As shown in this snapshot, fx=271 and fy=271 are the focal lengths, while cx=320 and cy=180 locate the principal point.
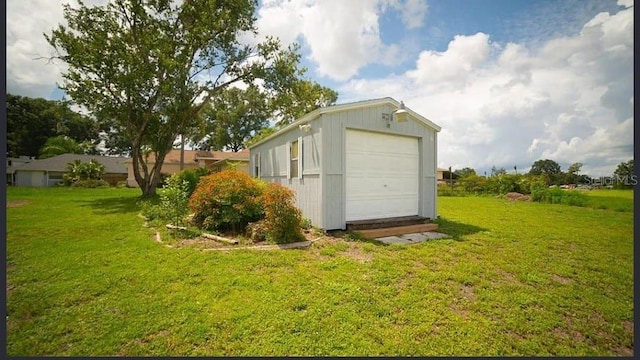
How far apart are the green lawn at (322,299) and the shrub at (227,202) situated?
1.44 meters

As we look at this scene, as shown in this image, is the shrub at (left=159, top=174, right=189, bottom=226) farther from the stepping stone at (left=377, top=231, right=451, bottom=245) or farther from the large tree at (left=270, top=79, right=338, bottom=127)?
the large tree at (left=270, top=79, right=338, bottom=127)

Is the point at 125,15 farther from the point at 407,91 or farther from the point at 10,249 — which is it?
the point at 407,91

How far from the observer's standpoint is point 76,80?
13172 mm

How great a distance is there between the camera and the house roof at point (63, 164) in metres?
25.6

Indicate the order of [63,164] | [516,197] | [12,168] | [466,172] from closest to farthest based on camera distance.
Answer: [516,197]
[63,164]
[12,168]
[466,172]

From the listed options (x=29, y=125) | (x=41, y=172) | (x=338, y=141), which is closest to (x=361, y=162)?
(x=338, y=141)

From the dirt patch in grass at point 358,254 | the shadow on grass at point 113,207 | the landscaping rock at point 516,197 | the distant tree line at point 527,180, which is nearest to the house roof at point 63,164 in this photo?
the shadow on grass at point 113,207

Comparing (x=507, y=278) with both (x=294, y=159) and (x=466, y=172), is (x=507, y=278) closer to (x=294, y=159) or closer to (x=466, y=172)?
(x=294, y=159)

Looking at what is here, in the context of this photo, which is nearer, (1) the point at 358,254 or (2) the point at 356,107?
(1) the point at 358,254

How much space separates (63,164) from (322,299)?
3483 cm

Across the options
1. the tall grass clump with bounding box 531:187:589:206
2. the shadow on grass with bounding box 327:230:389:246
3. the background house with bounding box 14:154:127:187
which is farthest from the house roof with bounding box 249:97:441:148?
the background house with bounding box 14:154:127:187

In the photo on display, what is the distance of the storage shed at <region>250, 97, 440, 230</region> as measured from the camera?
6.19 metres

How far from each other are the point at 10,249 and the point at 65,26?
14.1 m

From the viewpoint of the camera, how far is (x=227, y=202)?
6.12 metres
